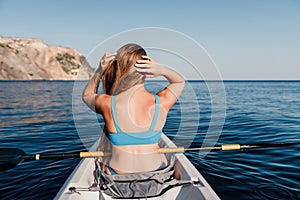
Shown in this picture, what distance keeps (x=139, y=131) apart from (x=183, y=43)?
1.26 m

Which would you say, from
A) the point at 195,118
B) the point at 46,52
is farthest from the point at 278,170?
the point at 46,52

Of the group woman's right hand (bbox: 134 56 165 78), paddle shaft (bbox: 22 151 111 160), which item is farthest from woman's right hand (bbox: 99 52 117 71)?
paddle shaft (bbox: 22 151 111 160)

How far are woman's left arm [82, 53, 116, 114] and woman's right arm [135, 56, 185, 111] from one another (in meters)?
0.58

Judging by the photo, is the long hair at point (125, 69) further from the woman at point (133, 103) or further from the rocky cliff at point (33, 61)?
the rocky cliff at point (33, 61)

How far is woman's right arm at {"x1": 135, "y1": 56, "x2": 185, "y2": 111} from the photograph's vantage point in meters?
2.83

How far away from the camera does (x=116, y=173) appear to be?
3379 millimetres

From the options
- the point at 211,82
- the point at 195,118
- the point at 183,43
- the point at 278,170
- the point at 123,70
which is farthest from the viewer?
the point at 278,170

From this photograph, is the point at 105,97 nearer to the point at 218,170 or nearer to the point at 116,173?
the point at 116,173

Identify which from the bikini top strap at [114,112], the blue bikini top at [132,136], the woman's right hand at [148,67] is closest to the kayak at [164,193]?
the blue bikini top at [132,136]

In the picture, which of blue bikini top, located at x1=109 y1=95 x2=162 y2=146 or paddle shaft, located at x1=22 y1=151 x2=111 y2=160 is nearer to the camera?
blue bikini top, located at x1=109 y1=95 x2=162 y2=146

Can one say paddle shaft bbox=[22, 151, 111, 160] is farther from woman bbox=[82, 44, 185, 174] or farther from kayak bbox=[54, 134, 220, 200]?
woman bbox=[82, 44, 185, 174]

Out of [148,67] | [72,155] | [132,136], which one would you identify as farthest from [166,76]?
[72,155]

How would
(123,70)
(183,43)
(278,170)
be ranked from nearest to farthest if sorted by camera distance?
(123,70) < (183,43) < (278,170)

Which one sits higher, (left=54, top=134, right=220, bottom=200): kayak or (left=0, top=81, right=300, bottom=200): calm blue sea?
(left=54, top=134, right=220, bottom=200): kayak
